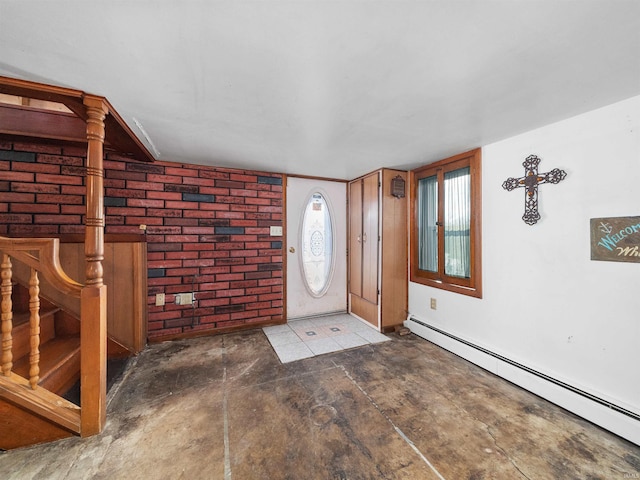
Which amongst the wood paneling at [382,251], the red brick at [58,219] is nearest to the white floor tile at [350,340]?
the wood paneling at [382,251]

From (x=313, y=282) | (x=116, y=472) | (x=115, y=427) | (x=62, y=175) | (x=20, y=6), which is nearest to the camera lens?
(x=20, y=6)

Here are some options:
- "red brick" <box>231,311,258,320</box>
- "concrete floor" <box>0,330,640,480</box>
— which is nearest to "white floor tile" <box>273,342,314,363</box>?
"concrete floor" <box>0,330,640,480</box>

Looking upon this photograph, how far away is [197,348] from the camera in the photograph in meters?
2.71

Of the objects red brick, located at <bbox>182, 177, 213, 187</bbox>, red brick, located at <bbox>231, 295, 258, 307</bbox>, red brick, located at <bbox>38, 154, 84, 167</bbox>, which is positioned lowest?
red brick, located at <bbox>231, 295, 258, 307</bbox>

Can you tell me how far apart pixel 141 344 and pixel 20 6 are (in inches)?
106

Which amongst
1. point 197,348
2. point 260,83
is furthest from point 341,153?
point 197,348

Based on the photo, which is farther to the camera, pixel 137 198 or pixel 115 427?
pixel 137 198

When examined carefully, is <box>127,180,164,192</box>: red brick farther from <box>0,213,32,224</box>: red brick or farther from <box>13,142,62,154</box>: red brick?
<box>0,213,32,224</box>: red brick

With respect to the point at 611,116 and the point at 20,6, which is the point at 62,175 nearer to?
the point at 20,6

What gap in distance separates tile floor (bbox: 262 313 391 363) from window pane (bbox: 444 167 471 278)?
1.14 m

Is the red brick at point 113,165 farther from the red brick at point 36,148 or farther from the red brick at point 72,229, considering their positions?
the red brick at point 72,229

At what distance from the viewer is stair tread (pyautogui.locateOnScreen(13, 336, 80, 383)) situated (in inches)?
64.4

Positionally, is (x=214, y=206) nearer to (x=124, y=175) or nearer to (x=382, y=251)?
(x=124, y=175)

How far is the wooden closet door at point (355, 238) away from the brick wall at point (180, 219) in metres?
1.08
